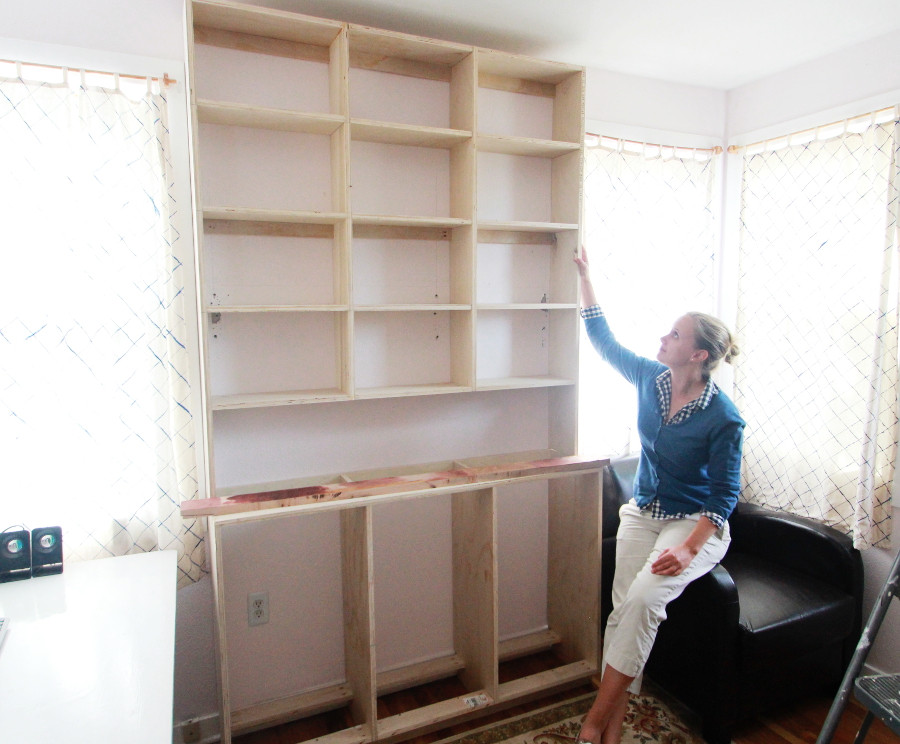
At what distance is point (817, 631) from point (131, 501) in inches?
95.4

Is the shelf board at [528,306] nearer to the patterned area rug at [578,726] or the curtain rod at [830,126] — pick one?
the curtain rod at [830,126]

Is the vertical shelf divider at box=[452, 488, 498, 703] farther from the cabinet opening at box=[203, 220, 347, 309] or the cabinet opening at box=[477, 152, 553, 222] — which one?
the cabinet opening at box=[477, 152, 553, 222]

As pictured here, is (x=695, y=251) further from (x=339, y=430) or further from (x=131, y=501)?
(x=131, y=501)

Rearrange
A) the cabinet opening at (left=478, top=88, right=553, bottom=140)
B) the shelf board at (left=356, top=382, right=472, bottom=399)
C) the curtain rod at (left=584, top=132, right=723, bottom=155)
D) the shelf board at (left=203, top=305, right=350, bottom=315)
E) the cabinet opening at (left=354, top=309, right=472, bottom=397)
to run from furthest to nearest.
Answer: the curtain rod at (left=584, top=132, right=723, bottom=155) → the cabinet opening at (left=478, top=88, right=553, bottom=140) → the cabinet opening at (left=354, top=309, right=472, bottom=397) → the shelf board at (left=356, top=382, right=472, bottom=399) → the shelf board at (left=203, top=305, right=350, bottom=315)

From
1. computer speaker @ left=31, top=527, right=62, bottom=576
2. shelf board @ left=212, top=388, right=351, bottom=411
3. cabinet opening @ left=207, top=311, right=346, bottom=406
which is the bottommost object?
computer speaker @ left=31, top=527, right=62, bottom=576

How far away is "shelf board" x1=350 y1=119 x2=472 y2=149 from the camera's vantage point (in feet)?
7.00

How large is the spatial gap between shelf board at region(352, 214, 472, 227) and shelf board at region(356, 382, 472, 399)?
60 centimetres

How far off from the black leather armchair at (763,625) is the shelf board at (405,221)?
1.45 metres

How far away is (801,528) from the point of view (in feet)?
8.20

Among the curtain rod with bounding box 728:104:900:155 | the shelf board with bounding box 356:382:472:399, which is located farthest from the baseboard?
the curtain rod with bounding box 728:104:900:155

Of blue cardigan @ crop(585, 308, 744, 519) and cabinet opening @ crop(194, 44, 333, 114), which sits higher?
cabinet opening @ crop(194, 44, 333, 114)

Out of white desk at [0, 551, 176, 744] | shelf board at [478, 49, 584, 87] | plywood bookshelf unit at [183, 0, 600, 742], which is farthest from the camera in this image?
shelf board at [478, 49, 584, 87]

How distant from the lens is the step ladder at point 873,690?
159 cm

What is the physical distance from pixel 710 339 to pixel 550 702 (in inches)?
59.8
